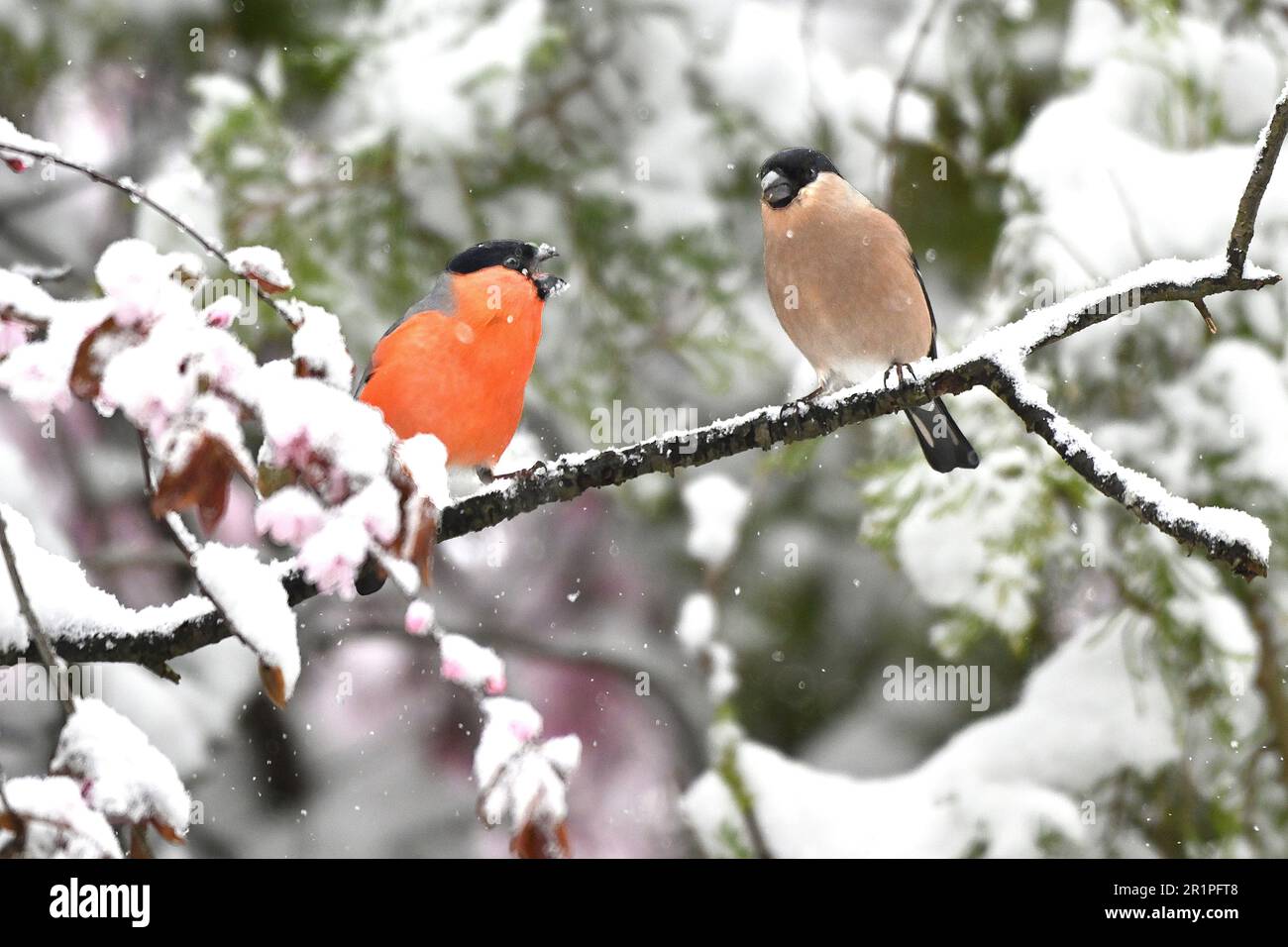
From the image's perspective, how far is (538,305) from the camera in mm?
2193

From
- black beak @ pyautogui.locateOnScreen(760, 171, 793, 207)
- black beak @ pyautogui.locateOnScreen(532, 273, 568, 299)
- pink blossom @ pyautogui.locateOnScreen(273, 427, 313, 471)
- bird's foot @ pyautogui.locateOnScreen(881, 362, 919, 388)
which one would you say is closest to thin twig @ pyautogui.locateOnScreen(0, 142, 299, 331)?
pink blossom @ pyautogui.locateOnScreen(273, 427, 313, 471)

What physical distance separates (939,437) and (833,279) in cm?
46

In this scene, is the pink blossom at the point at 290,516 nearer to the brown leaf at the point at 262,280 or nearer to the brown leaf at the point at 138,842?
the brown leaf at the point at 262,280

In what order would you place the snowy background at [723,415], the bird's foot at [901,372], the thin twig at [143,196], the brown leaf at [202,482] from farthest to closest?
the snowy background at [723,415] → the bird's foot at [901,372] → the thin twig at [143,196] → the brown leaf at [202,482]

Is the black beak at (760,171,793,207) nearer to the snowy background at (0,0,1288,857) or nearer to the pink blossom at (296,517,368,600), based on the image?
the snowy background at (0,0,1288,857)

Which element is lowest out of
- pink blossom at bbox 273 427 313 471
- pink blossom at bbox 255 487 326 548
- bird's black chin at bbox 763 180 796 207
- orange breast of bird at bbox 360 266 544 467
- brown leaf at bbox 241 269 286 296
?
pink blossom at bbox 255 487 326 548

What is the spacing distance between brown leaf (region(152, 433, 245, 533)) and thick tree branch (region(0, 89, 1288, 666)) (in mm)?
530

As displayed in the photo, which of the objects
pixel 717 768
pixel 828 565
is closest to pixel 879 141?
pixel 828 565

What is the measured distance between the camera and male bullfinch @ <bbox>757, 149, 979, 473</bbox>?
239 centimetres

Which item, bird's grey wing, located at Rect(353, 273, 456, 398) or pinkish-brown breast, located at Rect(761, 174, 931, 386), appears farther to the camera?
pinkish-brown breast, located at Rect(761, 174, 931, 386)

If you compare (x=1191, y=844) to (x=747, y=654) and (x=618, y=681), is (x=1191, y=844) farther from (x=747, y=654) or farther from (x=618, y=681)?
(x=618, y=681)

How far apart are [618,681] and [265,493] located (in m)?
3.74

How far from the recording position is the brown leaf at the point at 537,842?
106 cm

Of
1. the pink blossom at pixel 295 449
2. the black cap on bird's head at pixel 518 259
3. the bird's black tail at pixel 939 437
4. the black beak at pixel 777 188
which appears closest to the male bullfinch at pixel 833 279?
the black beak at pixel 777 188
